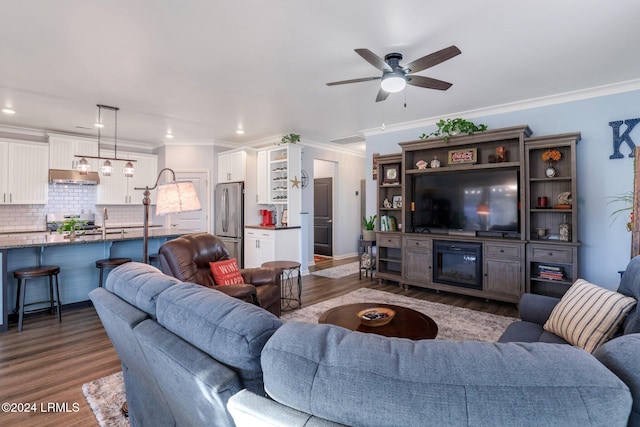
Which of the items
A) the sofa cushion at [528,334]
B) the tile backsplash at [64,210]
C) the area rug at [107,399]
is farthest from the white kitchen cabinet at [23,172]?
the sofa cushion at [528,334]

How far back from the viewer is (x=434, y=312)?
3.87m

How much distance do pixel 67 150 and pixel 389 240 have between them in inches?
243

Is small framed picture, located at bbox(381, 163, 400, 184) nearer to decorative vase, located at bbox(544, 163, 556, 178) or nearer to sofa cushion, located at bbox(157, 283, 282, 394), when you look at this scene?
decorative vase, located at bbox(544, 163, 556, 178)

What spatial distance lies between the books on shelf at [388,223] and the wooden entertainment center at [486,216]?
0.02m

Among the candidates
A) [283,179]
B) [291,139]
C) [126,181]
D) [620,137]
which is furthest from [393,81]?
[126,181]

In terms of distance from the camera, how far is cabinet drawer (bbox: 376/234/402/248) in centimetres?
516

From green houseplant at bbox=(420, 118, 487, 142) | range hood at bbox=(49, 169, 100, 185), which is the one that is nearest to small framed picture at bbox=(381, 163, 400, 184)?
green houseplant at bbox=(420, 118, 487, 142)

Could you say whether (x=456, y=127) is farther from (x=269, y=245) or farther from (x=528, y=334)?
(x=269, y=245)

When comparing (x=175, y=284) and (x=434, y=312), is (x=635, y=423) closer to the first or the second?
(x=175, y=284)

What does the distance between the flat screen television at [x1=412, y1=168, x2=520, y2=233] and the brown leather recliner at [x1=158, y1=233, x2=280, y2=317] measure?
273cm

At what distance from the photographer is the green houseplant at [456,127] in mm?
4460

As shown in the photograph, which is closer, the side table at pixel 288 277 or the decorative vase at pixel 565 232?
the side table at pixel 288 277

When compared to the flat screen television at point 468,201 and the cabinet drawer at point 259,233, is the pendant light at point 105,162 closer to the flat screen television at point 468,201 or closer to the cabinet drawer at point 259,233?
the cabinet drawer at point 259,233

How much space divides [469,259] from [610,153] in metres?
2.06
